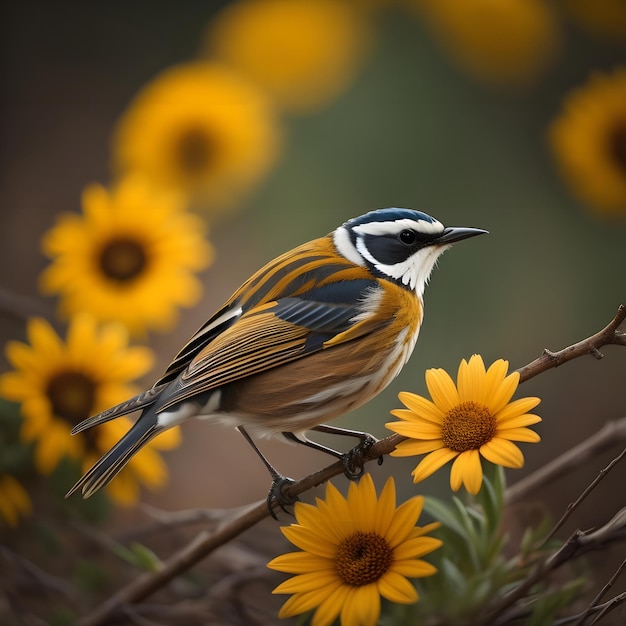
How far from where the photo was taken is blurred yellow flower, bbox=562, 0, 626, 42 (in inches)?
42.4

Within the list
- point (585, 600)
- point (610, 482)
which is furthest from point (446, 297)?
point (585, 600)

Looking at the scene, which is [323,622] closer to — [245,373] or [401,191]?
[245,373]

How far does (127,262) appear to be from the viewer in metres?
1.08

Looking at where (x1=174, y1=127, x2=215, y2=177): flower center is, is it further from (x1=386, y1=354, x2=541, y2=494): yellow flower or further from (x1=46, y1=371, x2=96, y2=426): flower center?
(x1=386, y1=354, x2=541, y2=494): yellow flower

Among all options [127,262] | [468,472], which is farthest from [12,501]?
[468,472]

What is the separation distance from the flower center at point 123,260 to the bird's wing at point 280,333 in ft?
0.91

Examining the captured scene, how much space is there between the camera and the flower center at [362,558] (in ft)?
2.11

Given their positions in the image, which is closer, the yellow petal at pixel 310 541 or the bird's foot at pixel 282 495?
the yellow petal at pixel 310 541

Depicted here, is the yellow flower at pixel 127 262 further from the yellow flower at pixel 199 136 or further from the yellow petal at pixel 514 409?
the yellow petal at pixel 514 409

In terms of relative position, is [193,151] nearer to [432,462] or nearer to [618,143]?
[618,143]

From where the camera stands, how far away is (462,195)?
1175 mm

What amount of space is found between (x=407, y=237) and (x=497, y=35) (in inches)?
23.5

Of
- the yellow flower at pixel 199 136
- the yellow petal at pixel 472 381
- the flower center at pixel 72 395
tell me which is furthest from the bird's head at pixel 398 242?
the yellow flower at pixel 199 136

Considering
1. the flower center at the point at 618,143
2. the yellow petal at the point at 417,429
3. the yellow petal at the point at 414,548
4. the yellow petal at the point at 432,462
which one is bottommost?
the yellow petal at the point at 414,548
